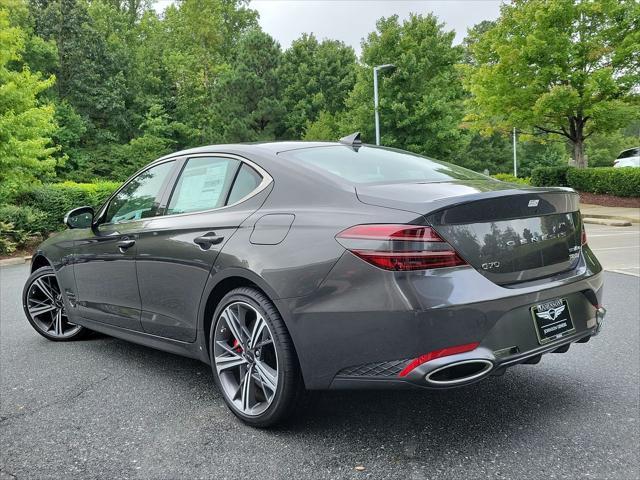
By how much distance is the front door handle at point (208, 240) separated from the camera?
3.23 metres

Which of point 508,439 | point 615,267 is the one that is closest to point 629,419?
point 508,439

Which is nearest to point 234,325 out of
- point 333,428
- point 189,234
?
point 189,234

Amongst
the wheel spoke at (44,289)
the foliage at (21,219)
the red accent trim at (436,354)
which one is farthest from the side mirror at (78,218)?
the foliage at (21,219)

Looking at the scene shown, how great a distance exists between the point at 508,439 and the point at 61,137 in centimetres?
3830

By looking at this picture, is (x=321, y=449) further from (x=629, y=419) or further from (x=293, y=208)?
(x=629, y=419)

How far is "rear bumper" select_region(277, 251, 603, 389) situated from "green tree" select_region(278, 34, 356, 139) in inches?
1526

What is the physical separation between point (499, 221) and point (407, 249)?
1.75 feet

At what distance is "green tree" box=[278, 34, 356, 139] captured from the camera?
41844 mm

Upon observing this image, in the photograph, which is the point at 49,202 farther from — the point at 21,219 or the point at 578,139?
the point at 578,139

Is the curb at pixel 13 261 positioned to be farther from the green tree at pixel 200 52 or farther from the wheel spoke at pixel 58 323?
the green tree at pixel 200 52

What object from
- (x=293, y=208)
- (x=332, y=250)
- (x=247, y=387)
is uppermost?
(x=293, y=208)

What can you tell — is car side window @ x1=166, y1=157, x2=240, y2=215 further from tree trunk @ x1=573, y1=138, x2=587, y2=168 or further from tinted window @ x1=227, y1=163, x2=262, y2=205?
tree trunk @ x1=573, y1=138, x2=587, y2=168

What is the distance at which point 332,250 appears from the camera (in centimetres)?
267

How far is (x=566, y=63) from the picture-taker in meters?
19.8
